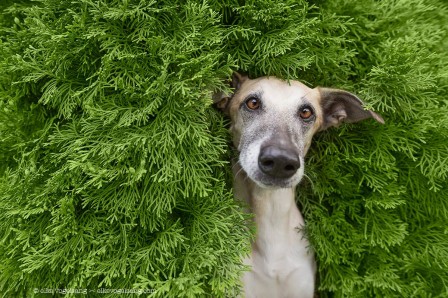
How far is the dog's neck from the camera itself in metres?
2.49

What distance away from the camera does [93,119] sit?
6.33 ft

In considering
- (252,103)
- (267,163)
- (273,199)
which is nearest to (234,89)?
(252,103)

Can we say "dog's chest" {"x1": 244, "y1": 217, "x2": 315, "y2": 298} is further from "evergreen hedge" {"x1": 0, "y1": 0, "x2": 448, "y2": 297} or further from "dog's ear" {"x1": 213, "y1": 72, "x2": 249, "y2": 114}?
"dog's ear" {"x1": 213, "y1": 72, "x2": 249, "y2": 114}

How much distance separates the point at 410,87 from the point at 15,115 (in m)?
1.86

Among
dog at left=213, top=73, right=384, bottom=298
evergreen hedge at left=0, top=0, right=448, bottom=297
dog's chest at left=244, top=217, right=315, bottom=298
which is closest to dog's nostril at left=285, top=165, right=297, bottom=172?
dog at left=213, top=73, right=384, bottom=298

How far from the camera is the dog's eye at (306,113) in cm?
238

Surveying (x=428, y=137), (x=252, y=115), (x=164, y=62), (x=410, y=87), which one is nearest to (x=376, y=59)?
(x=410, y=87)

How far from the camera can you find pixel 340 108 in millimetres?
2459

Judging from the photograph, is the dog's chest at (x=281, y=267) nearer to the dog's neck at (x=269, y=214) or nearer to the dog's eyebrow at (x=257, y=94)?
the dog's neck at (x=269, y=214)

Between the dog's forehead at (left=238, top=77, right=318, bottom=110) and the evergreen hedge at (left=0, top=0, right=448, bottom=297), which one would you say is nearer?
the evergreen hedge at (left=0, top=0, right=448, bottom=297)

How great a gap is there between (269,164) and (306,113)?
1.53 ft

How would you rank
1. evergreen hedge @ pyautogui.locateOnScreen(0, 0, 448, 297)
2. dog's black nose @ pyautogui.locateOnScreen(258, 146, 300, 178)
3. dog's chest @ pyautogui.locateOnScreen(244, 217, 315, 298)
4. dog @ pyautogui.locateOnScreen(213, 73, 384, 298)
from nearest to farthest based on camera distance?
evergreen hedge @ pyautogui.locateOnScreen(0, 0, 448, 297)
dog's black nose @ pyautogui.locateOnScreen(258, 146, 300, 178)
dog @ pyautogui.locateOnScreen(213, 73, 384, 298)
dog's chest @ pyautogui.locateOnScreen(244, 217, 315, 298)

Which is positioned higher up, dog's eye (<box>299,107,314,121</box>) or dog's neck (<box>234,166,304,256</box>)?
dog's eye (<box>299,107,314,121</box>)

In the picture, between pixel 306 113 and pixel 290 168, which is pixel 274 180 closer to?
pixel 290 168
